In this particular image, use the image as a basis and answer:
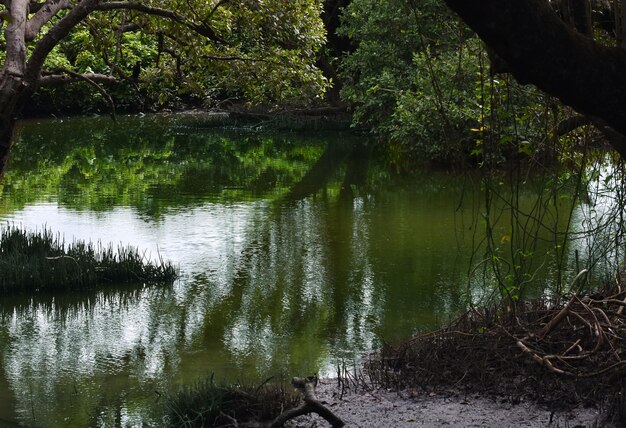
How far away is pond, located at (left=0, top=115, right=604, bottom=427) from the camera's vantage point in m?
7.47

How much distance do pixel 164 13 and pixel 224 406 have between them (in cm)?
592

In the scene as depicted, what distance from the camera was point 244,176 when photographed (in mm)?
20469

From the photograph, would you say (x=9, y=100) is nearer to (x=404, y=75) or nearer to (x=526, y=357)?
(x=526, y=357)

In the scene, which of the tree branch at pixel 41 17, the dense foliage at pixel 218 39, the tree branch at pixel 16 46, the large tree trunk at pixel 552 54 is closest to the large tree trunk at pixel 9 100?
the tree branch at pixel 16 46

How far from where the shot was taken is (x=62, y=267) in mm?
10180

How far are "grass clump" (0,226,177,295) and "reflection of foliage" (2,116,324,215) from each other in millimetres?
4670

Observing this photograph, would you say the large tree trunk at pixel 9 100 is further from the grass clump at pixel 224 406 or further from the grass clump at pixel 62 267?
the grass clump at pixel 224 406

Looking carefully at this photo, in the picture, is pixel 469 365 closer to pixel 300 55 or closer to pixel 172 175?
pixel 300 55

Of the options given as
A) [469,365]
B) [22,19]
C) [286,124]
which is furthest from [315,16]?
[286,124]

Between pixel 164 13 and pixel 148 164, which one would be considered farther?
pixel 148 164

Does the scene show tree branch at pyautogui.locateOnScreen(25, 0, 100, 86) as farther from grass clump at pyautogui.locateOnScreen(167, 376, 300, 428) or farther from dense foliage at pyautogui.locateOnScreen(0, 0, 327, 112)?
grass clump at pyautogui.locateOnScreen(167, 376, 300, 428)

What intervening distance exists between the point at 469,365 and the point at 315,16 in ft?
25.9

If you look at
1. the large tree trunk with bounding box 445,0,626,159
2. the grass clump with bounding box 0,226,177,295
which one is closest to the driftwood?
the large tree trunk with bounding box 445,0,626,159

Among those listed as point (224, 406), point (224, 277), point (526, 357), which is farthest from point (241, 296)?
point (526, 357)
